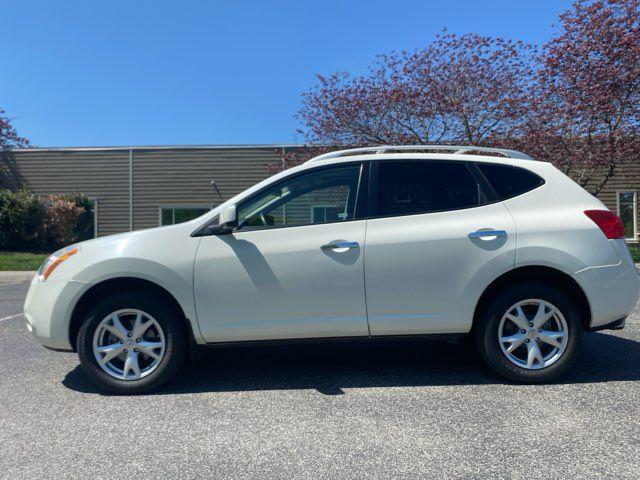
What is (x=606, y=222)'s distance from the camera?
4188mm

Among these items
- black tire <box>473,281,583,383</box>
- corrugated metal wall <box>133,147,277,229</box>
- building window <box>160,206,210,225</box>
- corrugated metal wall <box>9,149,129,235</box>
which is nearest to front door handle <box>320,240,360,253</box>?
black tire <box>473,281,583,383</box>

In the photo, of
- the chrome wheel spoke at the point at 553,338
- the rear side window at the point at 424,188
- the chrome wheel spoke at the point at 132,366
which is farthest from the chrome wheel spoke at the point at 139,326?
the chrome wheel spoke at the point at 553,338

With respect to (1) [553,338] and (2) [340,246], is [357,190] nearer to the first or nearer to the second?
(2) [340,246]

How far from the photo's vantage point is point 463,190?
4332 millimetres

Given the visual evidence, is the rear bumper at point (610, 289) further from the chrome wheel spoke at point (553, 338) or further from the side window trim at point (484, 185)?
the side window trim at point (484, 185)

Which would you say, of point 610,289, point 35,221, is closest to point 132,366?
point 610,289

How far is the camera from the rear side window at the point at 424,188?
4262mm

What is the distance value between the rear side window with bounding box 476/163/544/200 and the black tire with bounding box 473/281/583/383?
771mm

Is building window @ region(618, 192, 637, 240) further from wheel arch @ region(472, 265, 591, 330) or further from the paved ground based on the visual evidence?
wheel arch @ region(472, 265, 591, 330)

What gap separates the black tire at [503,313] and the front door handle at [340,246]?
47.4 inches

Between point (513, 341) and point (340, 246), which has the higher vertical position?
point (340, 246)

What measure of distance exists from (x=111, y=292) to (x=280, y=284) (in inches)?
53.4

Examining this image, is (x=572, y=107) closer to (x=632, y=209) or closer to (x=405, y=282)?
(x=632, y=209)

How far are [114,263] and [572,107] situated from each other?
13.1m
